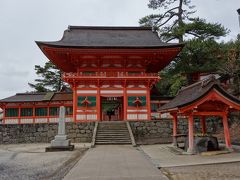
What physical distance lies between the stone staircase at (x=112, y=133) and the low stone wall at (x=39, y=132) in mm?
1341

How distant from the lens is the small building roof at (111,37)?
23.0 meters

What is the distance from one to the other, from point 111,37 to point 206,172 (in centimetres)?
2086

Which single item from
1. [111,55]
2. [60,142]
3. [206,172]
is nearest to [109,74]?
[111,55]

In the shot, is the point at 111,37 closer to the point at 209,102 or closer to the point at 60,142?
the point at 60,142

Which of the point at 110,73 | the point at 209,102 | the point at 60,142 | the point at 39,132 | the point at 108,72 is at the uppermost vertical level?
the point at 108,72

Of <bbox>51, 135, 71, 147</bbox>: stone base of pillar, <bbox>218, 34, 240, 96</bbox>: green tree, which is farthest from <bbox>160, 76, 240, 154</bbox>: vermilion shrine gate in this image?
<bbox>51, 135, 71, 147</bbox>: stone base of pillar

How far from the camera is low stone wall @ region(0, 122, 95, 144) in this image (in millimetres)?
22000

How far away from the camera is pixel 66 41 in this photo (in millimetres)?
24422

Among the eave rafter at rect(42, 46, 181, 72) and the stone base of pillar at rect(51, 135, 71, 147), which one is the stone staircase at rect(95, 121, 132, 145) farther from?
the eave rafter at rect(42, 46, 181, 72)

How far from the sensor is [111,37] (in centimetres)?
2719

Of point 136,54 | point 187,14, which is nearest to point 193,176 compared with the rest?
point 136,54

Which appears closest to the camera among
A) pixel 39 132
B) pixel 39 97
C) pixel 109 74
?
pixel 39 132

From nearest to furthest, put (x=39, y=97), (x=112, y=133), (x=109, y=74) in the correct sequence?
(x=112, y=133) → (x=109, y=74) → (x=39, y=97)

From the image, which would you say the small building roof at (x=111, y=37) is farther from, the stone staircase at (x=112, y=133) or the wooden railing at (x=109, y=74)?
the stone staircase at (x=112, y=133)
